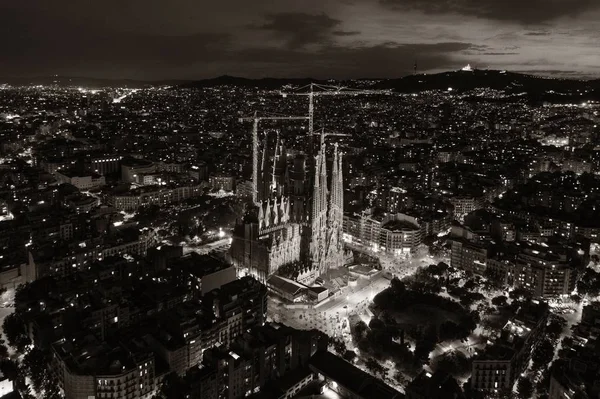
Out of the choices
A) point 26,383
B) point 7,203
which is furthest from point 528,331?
point 7,203

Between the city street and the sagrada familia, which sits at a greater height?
the sagrada familia

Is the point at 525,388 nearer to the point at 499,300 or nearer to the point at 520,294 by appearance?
the point at 499,300

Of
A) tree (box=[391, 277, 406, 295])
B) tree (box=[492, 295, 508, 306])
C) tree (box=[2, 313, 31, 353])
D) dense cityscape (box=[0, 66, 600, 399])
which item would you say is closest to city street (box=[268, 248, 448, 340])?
dense cityscape (box=[0, 66, 600, 399])

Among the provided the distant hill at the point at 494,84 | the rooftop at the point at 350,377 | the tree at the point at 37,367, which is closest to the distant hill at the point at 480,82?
the distant hill at the point at 494,84

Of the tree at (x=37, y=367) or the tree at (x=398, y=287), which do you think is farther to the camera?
the tree at (x=398, y=287)

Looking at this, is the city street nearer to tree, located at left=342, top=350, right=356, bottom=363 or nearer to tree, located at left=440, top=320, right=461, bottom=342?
tree, located at left=342, top=350, right=356, bottom=363

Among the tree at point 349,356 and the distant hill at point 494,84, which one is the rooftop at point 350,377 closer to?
the tree at point 349,356
